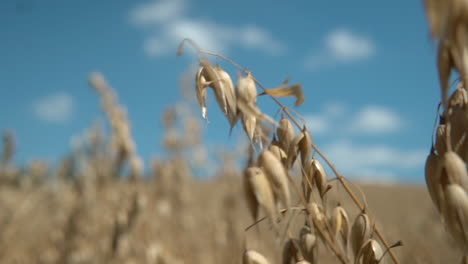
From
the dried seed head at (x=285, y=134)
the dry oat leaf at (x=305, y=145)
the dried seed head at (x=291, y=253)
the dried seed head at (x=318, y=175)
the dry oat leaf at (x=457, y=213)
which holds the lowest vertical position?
the dry oat leaf at (x=457, y=213)

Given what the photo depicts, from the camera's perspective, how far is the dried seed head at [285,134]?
577 millimetres

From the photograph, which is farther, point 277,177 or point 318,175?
point 318,175

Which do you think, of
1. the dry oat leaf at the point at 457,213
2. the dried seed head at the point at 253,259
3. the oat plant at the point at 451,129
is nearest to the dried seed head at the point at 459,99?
the oat plant at the point at 451,129

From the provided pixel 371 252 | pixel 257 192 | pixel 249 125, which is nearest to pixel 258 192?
pixel 257 192

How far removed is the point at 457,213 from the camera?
0.44 metres

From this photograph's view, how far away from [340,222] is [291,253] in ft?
0.30

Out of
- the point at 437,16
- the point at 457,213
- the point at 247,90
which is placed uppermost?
the point at 247,90

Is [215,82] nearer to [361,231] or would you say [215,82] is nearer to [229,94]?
[229,94]

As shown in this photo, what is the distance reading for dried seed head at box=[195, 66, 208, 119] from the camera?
571 mm

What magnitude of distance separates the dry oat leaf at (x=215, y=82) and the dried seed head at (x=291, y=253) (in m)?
0.21

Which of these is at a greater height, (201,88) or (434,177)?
(201,88)

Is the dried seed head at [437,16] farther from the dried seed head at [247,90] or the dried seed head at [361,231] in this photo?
the dried seed head at [361,231]

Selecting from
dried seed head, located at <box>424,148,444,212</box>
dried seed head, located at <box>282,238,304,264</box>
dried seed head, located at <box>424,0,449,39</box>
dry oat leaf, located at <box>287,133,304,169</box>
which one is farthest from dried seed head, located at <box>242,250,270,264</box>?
dried seed head, located at <box>424,0,449,39</box>

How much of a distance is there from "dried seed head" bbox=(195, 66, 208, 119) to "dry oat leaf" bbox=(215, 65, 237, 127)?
3cm
